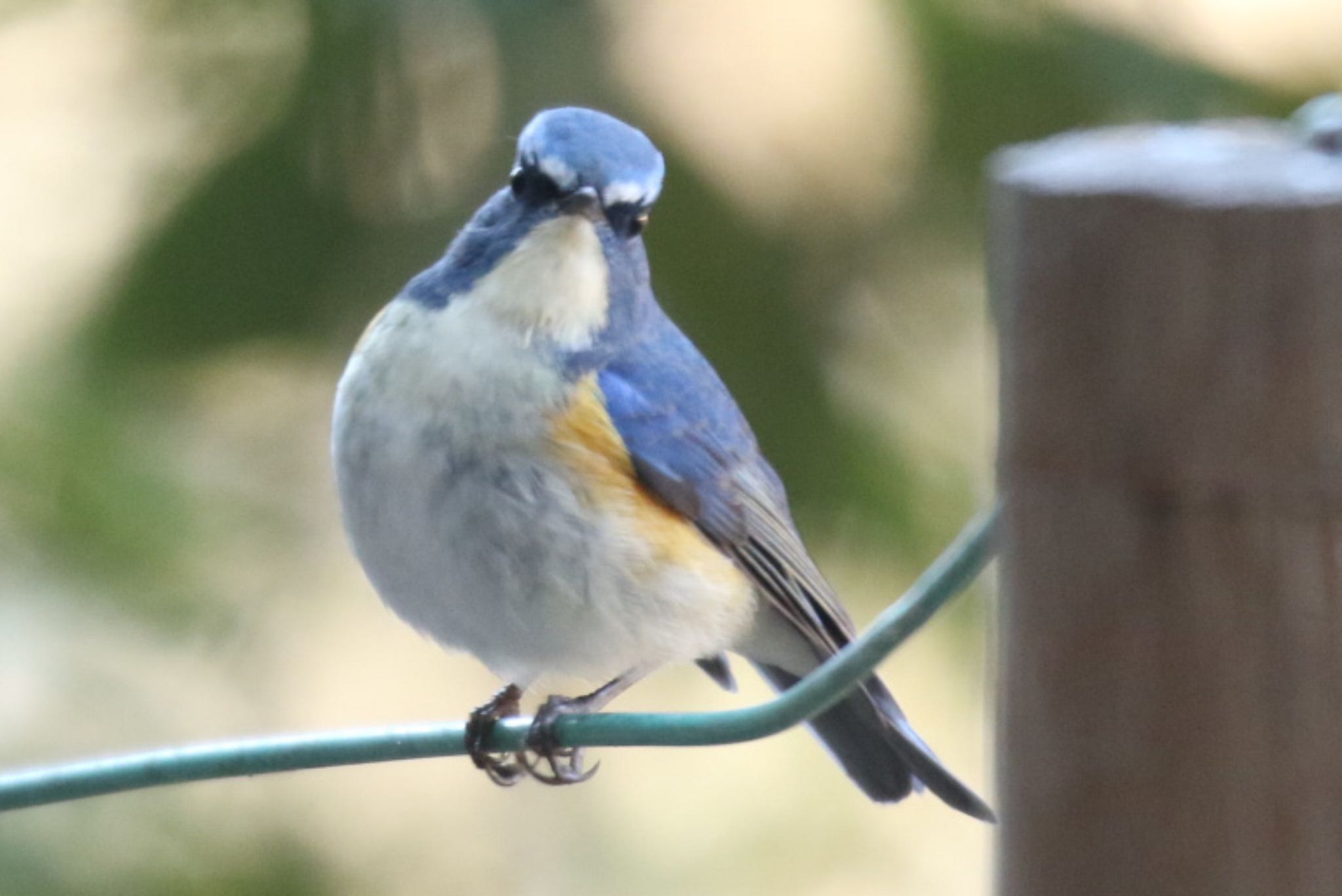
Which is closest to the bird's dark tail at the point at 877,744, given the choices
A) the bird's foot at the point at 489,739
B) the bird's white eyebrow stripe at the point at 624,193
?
the bird's foot at the point at 489,739

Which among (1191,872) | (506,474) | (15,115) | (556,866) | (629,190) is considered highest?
(15,115)

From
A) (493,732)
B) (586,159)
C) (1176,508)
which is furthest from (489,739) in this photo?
(1176,508)

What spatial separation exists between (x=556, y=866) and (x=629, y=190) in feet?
7.15

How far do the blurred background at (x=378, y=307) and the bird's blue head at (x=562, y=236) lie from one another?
1.11m

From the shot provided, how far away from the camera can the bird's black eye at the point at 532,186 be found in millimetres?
1898

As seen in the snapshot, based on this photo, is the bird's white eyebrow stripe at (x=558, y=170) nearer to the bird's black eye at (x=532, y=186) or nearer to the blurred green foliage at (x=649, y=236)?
the bird's black eye at (x=532, y=186)

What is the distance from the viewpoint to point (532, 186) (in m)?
1.92

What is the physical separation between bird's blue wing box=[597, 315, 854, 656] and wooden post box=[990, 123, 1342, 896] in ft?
3.85

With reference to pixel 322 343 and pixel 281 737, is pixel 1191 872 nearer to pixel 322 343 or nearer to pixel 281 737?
pixel 281 737

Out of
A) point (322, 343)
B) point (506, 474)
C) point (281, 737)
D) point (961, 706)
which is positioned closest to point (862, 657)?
point (281, 737)

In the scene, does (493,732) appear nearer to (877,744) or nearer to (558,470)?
(558,470)

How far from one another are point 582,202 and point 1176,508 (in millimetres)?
1212

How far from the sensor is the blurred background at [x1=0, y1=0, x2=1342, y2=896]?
3137 millimetres

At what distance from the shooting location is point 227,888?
367 centimetres
